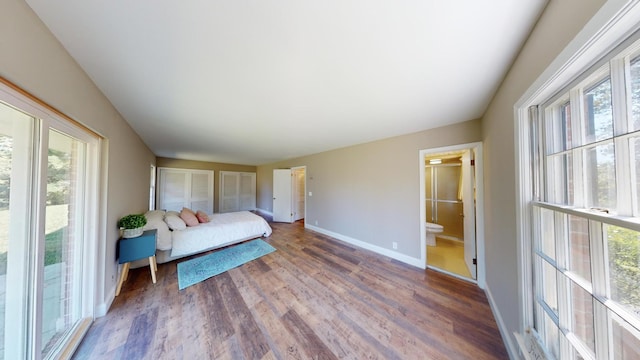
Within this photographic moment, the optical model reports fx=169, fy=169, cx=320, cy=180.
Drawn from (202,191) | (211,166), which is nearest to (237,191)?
(202,191)

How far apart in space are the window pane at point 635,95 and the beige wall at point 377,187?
6.31 feet

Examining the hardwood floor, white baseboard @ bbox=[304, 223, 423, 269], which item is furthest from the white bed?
white baseboard @ bbox=[304, 223, 423, 269]

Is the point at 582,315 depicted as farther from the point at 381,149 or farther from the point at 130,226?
the point at 130,226

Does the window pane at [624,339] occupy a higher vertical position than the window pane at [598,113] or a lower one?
lower

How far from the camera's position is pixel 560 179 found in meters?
0.98

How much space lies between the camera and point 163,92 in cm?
164

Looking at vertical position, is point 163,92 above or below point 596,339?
above

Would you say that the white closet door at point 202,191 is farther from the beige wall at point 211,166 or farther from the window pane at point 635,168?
the window pane at point 635,168

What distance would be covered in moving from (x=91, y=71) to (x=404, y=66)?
246 cm

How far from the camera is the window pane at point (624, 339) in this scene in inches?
23.0

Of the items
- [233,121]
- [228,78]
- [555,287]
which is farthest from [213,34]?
[555,287]

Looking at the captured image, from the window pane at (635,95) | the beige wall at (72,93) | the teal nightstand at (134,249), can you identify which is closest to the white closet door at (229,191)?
the beige wall at (72,93)

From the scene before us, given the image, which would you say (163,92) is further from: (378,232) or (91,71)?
(378,232)

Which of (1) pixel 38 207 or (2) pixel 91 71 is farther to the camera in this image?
(2) pixel 91 71
